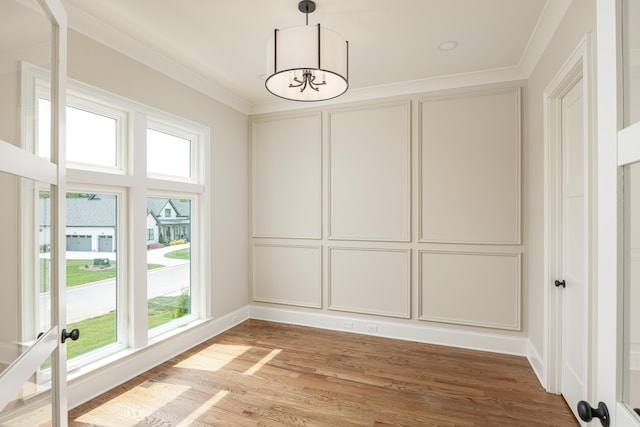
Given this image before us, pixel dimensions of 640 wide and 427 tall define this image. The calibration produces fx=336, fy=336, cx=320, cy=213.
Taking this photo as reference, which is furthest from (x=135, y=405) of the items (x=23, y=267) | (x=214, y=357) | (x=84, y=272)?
(x=23, y=267)

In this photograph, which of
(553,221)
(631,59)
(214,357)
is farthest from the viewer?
(214,357)

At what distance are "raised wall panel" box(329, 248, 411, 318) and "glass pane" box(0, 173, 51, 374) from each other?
3.08 metres

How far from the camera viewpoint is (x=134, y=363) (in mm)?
2836

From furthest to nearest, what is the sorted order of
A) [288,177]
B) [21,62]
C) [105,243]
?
[288,177] → [105,243] → [21,62]

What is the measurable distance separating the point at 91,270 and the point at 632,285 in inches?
123

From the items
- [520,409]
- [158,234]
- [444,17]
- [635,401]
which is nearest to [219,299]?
[158,234]

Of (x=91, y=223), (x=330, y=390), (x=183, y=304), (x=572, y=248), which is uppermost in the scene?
(x=91, y=223)

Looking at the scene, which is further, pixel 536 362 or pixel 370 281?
pixel 370 281

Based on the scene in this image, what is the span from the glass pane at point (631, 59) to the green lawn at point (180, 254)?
3480 mm

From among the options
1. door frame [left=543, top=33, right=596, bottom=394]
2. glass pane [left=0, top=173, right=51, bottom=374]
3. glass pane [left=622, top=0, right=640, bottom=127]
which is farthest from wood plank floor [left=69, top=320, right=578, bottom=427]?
glass pane [left=622, top=0, right=640, bottom=127]

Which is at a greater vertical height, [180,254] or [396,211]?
[396,211]

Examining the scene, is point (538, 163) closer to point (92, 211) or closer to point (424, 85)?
point (424, 85)

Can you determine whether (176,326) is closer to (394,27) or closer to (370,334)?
(370,334)

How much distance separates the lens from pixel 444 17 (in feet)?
7.97
